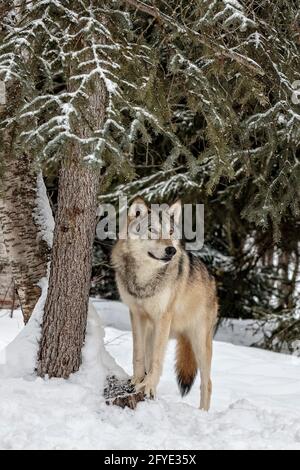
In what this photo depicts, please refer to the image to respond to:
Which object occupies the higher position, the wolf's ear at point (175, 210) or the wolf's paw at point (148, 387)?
the wolf's ear at point (175, 210)

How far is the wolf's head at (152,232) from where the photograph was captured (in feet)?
20.1

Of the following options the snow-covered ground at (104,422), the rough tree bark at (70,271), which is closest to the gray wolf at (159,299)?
the snow-covered ground at (104,422)

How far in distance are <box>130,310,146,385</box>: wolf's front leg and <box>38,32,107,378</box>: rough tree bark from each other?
708 millimetres

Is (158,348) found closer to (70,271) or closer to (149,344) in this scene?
(149,344)

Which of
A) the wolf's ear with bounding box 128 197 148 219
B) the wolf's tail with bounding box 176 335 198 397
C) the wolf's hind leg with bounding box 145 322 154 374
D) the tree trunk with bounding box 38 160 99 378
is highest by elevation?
the wolf's ear with bounding box 128 197 148 219

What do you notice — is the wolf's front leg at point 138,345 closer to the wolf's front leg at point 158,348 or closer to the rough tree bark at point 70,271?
the wolf's front leg at point 158,348

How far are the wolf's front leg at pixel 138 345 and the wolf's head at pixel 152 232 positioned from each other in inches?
23.1

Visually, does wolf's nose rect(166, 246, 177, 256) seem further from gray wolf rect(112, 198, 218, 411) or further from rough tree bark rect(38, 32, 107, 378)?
rough tree bark rect(38, 32, 107, 378)

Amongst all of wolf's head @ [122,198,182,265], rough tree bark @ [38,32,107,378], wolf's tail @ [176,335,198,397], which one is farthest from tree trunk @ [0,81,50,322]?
wolf's tail @ [176,335,198,397]

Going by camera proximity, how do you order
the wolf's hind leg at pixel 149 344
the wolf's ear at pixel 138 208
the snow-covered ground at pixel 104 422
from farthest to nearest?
the wolf's hind leg at pixel 149 344 → the wolf's ear at pixel 138 208 → the snow-covered ground at pixel 104 422

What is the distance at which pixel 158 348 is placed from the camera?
6.10m

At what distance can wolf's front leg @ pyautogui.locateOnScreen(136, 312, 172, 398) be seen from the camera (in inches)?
234
